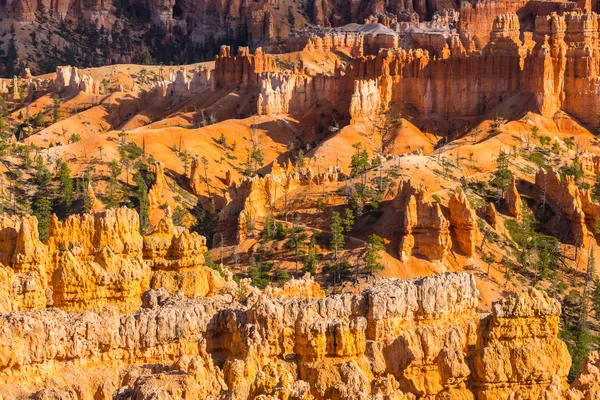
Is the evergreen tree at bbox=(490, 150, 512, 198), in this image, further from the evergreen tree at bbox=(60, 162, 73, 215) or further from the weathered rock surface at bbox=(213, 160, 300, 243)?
the evergreen tree at bbox=(60, 162, 73, 215)

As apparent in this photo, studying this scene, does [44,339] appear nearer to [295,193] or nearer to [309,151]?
[295,193]

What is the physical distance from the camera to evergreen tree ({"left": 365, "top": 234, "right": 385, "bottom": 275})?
9775 centimetres

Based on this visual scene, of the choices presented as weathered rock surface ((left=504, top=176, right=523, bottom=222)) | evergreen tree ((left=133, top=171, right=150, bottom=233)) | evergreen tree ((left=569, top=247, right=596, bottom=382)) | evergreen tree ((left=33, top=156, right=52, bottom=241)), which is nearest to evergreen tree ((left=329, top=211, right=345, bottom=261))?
evergreen tree ((left=133, top=171, right=150, bottom=233))

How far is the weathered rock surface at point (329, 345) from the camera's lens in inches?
1932

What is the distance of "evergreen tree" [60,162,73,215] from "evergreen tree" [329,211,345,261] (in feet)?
64.0

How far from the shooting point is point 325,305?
53.2 metres

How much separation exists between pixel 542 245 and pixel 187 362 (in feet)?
206

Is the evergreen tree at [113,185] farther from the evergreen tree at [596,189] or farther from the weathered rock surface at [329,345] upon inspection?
the weathered rock surface at [329,345]

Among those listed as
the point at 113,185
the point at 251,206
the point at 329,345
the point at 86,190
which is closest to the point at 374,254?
the point at 251,206

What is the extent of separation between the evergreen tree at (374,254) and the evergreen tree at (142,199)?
12.7 meters

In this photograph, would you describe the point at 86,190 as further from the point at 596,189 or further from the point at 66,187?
the point at 596,189

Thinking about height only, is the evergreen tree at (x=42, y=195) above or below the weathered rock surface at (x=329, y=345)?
above

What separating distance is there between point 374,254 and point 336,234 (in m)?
3.88

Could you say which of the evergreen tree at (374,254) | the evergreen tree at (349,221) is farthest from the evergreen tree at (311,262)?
the evergreen tree at (349,221)
